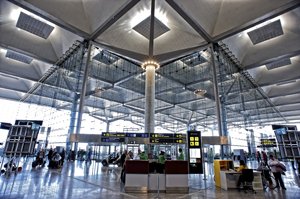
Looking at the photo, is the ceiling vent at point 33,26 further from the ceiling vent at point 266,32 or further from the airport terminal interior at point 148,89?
the ceiling vent at point 266,32

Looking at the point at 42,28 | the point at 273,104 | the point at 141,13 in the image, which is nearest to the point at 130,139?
the point at 141,13

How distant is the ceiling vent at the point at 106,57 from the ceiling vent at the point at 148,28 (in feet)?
17.6

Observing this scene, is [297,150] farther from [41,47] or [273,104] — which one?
[273,104]

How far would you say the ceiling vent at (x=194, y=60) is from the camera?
21.8 meters

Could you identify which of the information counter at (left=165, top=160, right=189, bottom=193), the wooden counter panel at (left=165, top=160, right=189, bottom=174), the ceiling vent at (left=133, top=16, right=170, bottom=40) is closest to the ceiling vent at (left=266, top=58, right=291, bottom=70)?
the ceiling vent at (left=133, top=16, right=170, bottom=40)

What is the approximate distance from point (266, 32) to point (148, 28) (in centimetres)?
1144

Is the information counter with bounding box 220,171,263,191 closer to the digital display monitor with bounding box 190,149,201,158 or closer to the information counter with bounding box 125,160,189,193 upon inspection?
the digital display monitor with bounding box 190,149,201,158

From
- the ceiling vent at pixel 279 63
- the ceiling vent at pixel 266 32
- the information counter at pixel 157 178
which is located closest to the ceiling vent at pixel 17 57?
the information counter at pixel 157 178

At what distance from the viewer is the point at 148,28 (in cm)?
1789

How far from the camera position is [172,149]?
68.9 ft

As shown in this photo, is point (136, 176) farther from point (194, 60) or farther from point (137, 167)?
point (194, 60)

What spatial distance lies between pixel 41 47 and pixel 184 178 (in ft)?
69.0

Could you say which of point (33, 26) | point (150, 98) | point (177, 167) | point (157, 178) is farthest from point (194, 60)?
point (157, 178)

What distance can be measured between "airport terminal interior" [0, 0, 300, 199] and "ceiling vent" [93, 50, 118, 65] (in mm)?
118
